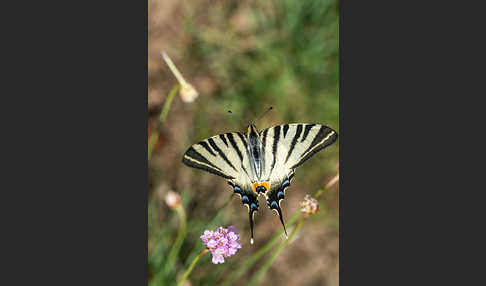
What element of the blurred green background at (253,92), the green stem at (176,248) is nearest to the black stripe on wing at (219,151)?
the green stem at (176,248)

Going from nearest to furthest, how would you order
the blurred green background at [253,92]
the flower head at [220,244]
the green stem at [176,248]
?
1. the flower head at [220,244]
2. the green stem at [176,248]
3. the blurred green background at [253,92]

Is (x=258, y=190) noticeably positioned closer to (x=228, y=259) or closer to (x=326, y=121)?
(x=228, y=259)

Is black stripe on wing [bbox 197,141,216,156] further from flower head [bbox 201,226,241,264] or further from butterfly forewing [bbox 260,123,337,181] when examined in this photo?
flower head [bbox 201,226,241,264]

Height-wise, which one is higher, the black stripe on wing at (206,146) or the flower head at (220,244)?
the black stripe on wing at (206,146)

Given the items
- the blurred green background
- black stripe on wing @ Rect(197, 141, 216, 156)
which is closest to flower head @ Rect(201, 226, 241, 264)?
black stripe on wing @ Rect(197, 141, 216, 156)

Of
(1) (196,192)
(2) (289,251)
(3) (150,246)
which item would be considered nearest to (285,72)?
(1) (196,192)

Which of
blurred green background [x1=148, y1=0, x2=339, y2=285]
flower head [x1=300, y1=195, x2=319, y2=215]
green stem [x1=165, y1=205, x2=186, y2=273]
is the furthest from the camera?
blurred green background [x1=148, y1=0, x2=339, y2=285]

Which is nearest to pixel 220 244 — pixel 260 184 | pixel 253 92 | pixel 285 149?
pixel 260 184

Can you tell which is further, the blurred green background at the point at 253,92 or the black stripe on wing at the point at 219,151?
the blurred green background at the point at 253,92

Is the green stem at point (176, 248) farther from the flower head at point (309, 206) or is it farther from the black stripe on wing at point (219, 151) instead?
the flower head at point (309, 206)

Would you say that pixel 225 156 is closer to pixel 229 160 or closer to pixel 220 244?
pixel 229 160
